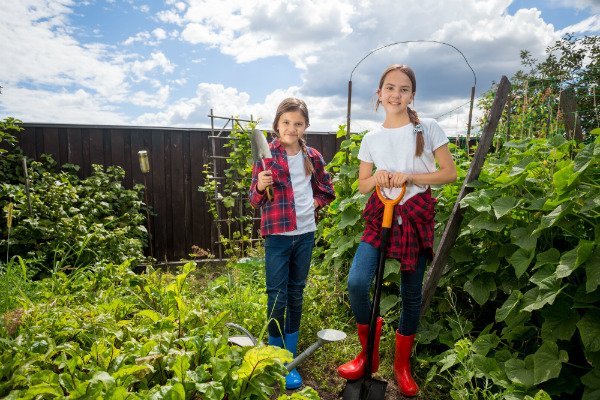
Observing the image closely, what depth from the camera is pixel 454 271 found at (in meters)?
2.44

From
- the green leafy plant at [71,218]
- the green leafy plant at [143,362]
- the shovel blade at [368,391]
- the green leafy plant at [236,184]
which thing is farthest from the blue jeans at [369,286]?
the green leafy plant at [236,184]

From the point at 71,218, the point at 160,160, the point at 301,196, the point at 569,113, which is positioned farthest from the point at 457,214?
the point at 160,160

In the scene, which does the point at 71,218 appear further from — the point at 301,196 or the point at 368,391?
the point at 368,391

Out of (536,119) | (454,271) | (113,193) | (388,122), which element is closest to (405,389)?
(454,271)

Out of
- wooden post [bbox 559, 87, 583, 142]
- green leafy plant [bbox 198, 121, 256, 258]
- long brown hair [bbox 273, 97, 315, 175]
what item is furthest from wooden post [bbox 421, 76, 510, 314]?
green leafy plant [bbox 198, 121, 256, 258]

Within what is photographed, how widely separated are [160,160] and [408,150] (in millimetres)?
4765

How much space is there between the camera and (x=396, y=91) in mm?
1818

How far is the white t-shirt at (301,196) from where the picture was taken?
203cm

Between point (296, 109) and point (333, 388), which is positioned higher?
point (296, 109)

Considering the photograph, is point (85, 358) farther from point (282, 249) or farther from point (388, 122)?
point (388, 122)

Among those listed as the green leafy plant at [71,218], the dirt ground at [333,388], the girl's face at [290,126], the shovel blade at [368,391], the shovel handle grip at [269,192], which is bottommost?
the dirt ground at [333,388]

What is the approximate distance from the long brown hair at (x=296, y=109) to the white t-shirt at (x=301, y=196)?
2 centimetres

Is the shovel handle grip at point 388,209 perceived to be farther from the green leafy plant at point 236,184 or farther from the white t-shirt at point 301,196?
the green leafy plant at point 236,184

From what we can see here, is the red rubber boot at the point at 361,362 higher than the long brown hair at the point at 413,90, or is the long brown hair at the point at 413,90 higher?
the long brown hair at the point at 413,90
